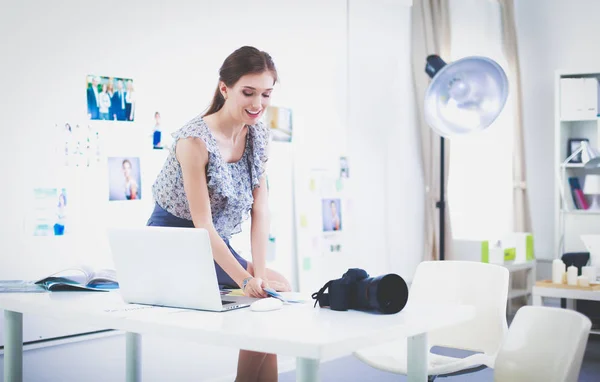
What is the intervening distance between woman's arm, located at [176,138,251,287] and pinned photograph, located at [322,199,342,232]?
2.31m

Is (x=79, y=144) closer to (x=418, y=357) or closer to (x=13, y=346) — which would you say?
(x=13, y=346)

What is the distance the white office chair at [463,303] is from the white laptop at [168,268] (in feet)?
2.55

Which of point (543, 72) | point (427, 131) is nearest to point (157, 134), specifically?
point (427, 131)

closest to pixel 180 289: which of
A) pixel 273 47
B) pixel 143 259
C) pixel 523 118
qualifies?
pixel 143 259

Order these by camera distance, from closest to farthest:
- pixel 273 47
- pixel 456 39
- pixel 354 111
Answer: pixel 273 47 → pixel 354 111 → pixel 456 39

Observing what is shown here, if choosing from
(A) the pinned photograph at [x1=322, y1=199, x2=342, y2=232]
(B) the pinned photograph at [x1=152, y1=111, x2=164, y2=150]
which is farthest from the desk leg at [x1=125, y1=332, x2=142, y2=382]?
(A) the pinned photograph at [x1=322, y1=199, x2=342, y2=232]

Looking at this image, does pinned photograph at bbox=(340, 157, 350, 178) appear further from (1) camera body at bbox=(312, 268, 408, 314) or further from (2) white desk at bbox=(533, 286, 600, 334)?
(1) camera body at bbox=(312, 268, 408, 314)

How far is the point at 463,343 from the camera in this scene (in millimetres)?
Result: 2756

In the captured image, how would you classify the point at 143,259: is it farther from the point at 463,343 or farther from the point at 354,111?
the point at 354,111

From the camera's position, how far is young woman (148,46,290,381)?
234cm

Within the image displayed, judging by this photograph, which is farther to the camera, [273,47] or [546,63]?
[546,63]

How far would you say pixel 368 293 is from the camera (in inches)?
74.7

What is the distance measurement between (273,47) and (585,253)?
109 inches

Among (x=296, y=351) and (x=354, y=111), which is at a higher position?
(x=354, y=111)
